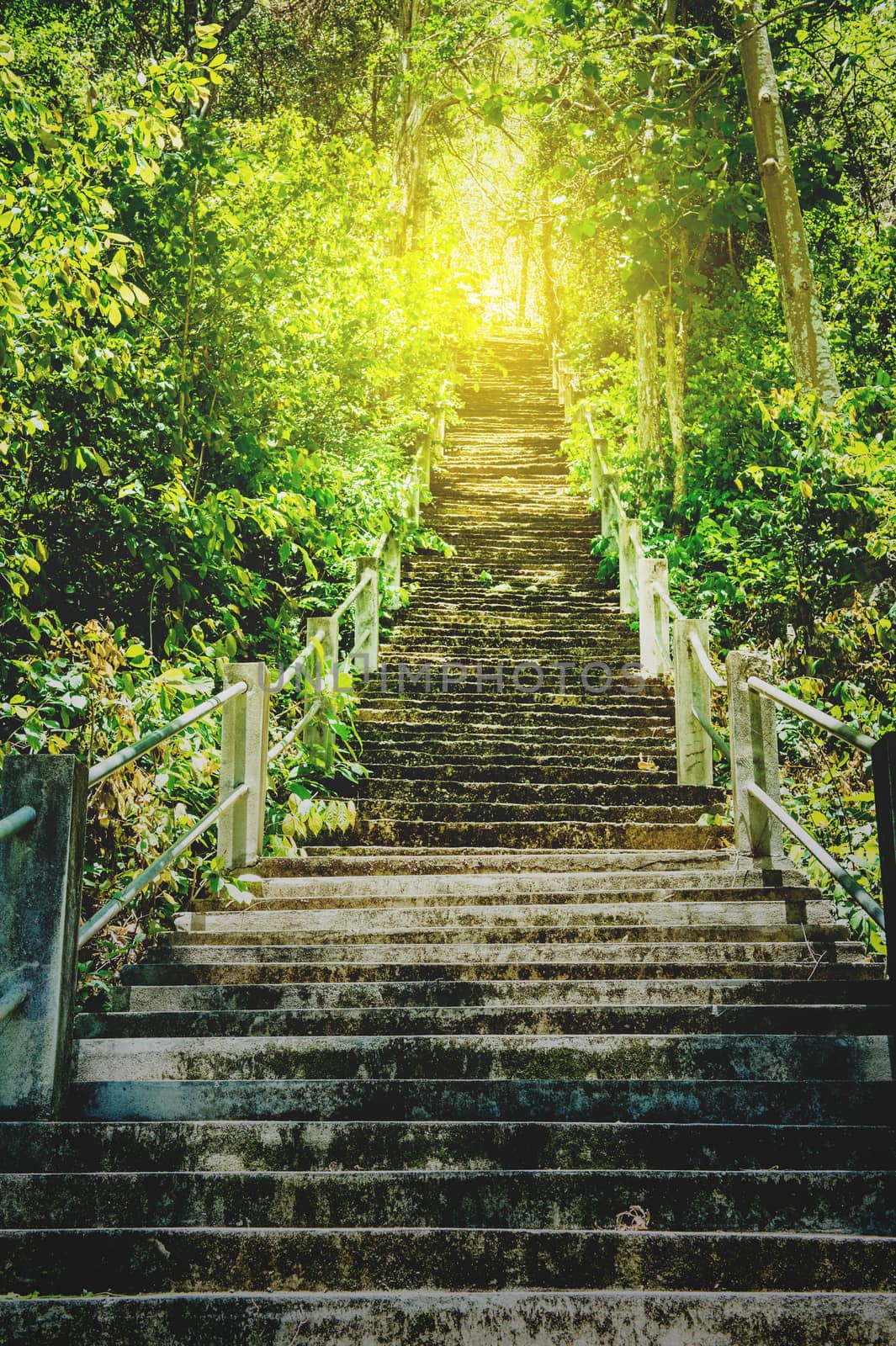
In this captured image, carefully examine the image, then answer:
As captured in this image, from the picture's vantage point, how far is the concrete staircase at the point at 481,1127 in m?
2.19

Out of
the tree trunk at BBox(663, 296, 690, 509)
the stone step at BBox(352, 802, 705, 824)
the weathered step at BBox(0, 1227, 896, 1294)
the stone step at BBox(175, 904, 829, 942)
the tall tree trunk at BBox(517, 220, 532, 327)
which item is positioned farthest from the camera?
the tall tree trunk at BBox(517, 220, 532, 327)

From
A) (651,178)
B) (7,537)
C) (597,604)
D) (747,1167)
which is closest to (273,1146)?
(747,1167)

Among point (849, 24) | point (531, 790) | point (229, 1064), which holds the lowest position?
point (531, 790)

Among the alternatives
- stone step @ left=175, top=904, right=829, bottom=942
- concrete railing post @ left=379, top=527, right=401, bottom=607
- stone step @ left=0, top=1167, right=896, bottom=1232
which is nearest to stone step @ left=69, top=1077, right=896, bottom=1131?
stone step @ left=0, top=1167, right=896, bottom=1232

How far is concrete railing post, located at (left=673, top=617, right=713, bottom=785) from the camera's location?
738 cm

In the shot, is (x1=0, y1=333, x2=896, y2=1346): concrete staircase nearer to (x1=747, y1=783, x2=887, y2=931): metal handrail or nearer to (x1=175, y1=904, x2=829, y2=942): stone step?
(x1=175, y1=904, x2=829, y2=942): stone step

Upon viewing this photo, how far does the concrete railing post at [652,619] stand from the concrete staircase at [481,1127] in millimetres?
4006

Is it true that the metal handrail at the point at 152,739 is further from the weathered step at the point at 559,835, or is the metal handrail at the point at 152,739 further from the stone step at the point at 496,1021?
the weathered step at the point at 559,835

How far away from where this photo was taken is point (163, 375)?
778 centimetres

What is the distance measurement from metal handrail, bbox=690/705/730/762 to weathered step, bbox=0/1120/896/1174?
339 centimetres

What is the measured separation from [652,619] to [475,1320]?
7.68m

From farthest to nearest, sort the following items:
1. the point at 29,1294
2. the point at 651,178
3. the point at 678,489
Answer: the point at 678,489 < the point at 651,178 < the point at 29,1294

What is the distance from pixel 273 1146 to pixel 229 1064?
0.52 metres

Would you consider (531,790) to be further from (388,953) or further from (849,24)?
(849,24)
